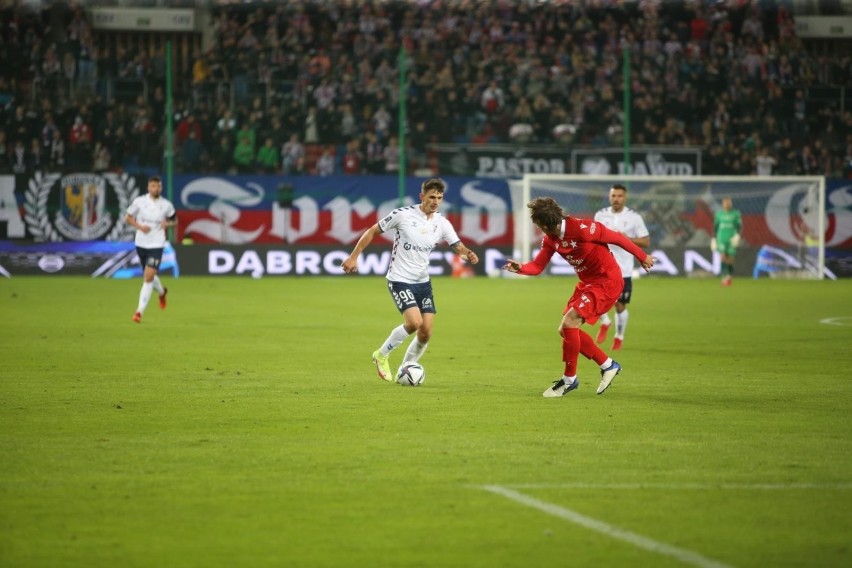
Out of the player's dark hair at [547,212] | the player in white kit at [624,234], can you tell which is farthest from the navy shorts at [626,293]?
the player's dark hair at [547,212]

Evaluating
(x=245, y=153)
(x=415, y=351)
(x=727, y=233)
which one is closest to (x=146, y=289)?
(x=415, y=351)

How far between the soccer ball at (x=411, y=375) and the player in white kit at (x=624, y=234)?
15.7 ft

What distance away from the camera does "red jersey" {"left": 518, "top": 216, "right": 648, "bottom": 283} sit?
38.4 feet

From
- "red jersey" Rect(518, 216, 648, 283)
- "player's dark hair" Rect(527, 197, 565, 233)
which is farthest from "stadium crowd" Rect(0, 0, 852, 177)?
"player's dark hair" Rect(527, 197, 565, 233)

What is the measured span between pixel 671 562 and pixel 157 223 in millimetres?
16554

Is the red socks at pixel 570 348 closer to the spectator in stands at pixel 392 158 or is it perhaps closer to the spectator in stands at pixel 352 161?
the spectator in stands at pixel 392 158

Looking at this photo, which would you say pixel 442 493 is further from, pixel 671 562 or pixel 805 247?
pixel 805 247

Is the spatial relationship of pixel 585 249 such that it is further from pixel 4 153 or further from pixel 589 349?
pixel 4 153

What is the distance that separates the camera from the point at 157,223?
21.3 metres

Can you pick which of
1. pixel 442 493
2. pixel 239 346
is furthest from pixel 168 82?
pixel 442 493

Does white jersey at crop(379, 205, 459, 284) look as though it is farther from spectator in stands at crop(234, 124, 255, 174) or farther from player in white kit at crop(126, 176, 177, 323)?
spectator in stands at crop(234, 124, 255, 174)

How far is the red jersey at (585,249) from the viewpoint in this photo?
11.7 m

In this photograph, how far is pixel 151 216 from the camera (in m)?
21.4

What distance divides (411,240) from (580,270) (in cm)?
177
